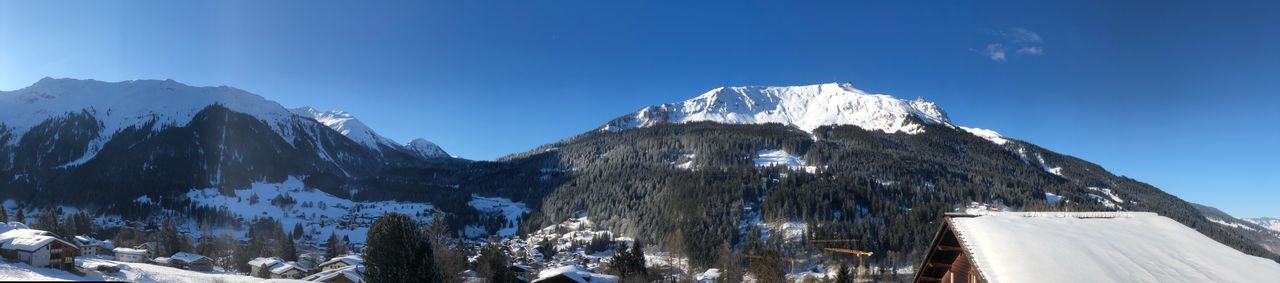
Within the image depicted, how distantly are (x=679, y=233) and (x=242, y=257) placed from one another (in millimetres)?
100107

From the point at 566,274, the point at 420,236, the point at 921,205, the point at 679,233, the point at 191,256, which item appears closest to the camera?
Answer: the point at 420,236

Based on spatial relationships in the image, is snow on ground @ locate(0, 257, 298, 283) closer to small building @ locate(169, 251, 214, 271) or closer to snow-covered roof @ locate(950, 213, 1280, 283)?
small building @ locate(169, 251, 214, 271)

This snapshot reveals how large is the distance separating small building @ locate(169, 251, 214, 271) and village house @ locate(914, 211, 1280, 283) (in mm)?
117816

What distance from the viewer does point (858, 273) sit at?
5576 inches

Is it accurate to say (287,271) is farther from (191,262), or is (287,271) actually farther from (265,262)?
(191,262)

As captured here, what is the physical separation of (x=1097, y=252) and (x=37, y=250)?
77528 mm

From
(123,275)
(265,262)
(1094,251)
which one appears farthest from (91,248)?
(1094,251)

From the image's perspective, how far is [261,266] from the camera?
95.6m

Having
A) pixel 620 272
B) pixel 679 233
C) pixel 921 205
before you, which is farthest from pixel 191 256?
pixel 921 205

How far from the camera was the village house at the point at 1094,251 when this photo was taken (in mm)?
10086

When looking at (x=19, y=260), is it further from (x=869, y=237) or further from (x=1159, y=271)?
(x=869, y=237)

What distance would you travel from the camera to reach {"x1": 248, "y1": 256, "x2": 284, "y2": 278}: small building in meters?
92.0

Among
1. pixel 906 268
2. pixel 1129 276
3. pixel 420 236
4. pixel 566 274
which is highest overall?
pixel 1129 276

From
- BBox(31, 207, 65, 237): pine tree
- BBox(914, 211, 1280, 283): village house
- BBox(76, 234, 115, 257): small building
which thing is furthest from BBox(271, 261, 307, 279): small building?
BBox(914, 211, 1280, 283): village house
